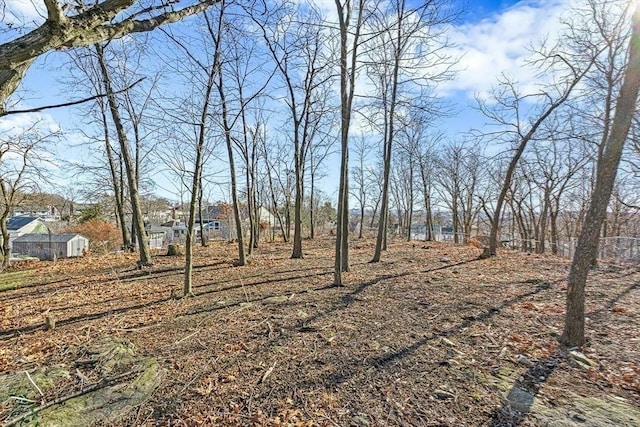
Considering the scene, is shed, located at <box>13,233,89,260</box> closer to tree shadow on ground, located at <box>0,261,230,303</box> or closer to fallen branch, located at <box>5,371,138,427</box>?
tree shadow on ground, located at <box>0,261,230,303</box>

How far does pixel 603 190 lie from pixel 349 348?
3.12 meters

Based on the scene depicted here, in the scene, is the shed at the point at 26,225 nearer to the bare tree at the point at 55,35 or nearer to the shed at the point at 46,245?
the shed at the point at 46,245

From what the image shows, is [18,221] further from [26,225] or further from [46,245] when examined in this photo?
[46,245]

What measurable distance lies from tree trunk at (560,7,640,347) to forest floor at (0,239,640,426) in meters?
0.33

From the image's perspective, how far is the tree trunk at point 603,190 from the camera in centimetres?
316

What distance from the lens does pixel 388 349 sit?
10.7 feet

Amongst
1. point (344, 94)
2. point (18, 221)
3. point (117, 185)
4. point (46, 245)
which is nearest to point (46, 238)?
point (46, 245)

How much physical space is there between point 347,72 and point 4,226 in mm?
13431

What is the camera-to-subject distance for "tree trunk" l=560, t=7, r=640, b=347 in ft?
10.4

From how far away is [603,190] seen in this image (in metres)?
3.21

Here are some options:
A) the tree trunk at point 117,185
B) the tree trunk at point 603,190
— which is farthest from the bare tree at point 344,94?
the tree trunk at point 117,185

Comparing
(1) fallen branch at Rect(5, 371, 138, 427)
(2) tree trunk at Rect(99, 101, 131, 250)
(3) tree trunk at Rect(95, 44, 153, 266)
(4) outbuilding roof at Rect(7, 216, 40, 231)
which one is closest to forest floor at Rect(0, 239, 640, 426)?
(1) fallen branch at Rect(5, 371, 138, 427)

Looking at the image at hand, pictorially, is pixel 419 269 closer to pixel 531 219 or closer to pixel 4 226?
pixel 4 226

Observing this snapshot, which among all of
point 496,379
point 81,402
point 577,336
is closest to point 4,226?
point 81,402
